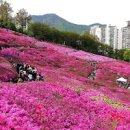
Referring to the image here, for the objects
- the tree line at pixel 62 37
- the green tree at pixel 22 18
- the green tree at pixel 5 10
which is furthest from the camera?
the green tree at pixel 22 18

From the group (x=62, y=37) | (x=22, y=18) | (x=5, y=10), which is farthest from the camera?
(x=22, y=18)

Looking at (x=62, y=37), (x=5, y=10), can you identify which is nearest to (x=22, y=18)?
(x=5, y=10)

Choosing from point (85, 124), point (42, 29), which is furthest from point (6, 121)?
point (42, 29)

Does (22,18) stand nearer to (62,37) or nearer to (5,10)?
(5,10)

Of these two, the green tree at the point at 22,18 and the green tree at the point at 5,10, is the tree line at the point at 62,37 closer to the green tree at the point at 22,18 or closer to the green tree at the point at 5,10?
the green tree at the point at 5,10

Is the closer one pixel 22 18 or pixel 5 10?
pixel 5 10

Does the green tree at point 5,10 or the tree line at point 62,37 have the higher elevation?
the green tree at point 5,10

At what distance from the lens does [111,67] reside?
255ft

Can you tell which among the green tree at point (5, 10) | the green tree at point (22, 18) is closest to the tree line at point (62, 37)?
the green tree at point (5, 10)

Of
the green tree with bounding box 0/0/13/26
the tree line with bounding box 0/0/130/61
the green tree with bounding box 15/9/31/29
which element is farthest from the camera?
the green tree with bounding box 15/9/31/29

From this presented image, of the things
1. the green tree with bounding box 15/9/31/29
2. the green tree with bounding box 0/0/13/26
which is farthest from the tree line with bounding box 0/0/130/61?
the green tree with bounding box 15/9/31/29

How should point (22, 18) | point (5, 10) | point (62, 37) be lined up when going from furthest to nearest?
Answer: 1. point (22, 18)
2. point (5, 10)
3. point (62, 37)

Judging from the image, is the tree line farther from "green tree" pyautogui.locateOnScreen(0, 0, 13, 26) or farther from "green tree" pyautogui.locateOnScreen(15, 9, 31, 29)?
"green tree" pyautogui.locateOnScreen(15, 9, 31, 29)

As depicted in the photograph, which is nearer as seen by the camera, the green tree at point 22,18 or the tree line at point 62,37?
the tree line at point 62,37
